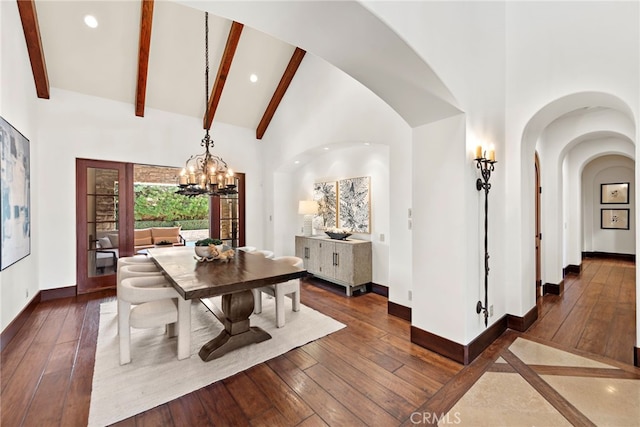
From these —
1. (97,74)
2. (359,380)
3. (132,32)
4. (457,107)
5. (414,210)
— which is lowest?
(359,380)

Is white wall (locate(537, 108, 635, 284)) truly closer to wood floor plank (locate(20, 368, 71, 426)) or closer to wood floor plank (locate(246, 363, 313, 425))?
wood floor plank (locate(246, 363, 313, 425))

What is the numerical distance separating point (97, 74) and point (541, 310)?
7.67m

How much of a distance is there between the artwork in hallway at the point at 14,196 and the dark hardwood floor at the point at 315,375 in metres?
0.97

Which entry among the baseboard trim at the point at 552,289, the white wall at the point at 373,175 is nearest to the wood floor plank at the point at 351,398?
the white wall at the point at 373,175

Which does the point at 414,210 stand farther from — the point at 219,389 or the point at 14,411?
the point at 14,411

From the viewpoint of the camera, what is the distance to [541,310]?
3830 millimetres

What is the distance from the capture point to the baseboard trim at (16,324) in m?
2.86

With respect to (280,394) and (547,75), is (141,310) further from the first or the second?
(547,75)

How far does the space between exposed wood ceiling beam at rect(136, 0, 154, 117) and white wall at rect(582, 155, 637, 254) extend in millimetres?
10656

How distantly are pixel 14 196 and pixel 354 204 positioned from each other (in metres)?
4.50

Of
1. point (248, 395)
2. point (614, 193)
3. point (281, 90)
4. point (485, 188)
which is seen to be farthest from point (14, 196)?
point (614, 193)

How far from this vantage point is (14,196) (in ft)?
10.2

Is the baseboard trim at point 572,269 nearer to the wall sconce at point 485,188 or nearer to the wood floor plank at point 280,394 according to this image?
the wall sconce at point 485,188

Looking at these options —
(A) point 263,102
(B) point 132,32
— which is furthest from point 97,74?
(A) point 263,102
